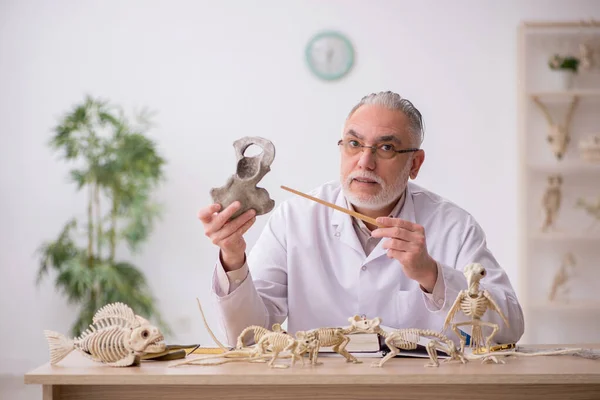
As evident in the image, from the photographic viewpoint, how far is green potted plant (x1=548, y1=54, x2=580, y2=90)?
5383 mm

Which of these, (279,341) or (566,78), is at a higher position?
(566,78)

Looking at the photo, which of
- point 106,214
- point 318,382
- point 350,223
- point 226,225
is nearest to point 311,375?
point 318,382

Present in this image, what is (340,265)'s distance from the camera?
2.59 m

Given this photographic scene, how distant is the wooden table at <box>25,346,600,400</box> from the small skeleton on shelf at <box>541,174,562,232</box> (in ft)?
12.8

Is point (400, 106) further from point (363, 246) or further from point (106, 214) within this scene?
point (106, 214)

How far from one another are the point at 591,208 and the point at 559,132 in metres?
0.59

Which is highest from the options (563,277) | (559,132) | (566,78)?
(566,78)

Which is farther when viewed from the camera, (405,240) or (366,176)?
(366,176)

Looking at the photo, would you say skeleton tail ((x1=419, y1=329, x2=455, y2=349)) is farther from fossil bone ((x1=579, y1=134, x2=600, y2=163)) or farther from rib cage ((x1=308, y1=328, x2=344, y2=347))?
fossil bone ((x1=579, y1=134, x2=600, y2=163))

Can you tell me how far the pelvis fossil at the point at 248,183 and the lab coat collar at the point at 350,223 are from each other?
0.71 metres

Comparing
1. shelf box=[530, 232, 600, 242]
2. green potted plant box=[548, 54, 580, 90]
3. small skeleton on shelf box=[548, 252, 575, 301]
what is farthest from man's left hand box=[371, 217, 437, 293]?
green potted plant box=[548, 54, 580, 90]

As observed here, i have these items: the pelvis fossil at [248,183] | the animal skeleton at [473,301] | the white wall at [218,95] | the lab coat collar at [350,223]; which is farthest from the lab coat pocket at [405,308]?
the white wall at [218,95]

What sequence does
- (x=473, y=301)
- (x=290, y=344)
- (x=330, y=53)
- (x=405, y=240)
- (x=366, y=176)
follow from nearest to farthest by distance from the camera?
1. (x=290, y=344)
2. (x=473, y=301)
3. (x=405, y=240)
4. (x=366, y=176)
5. (x=330, y=53)

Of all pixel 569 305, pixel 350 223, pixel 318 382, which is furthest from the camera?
pixel 569 305
